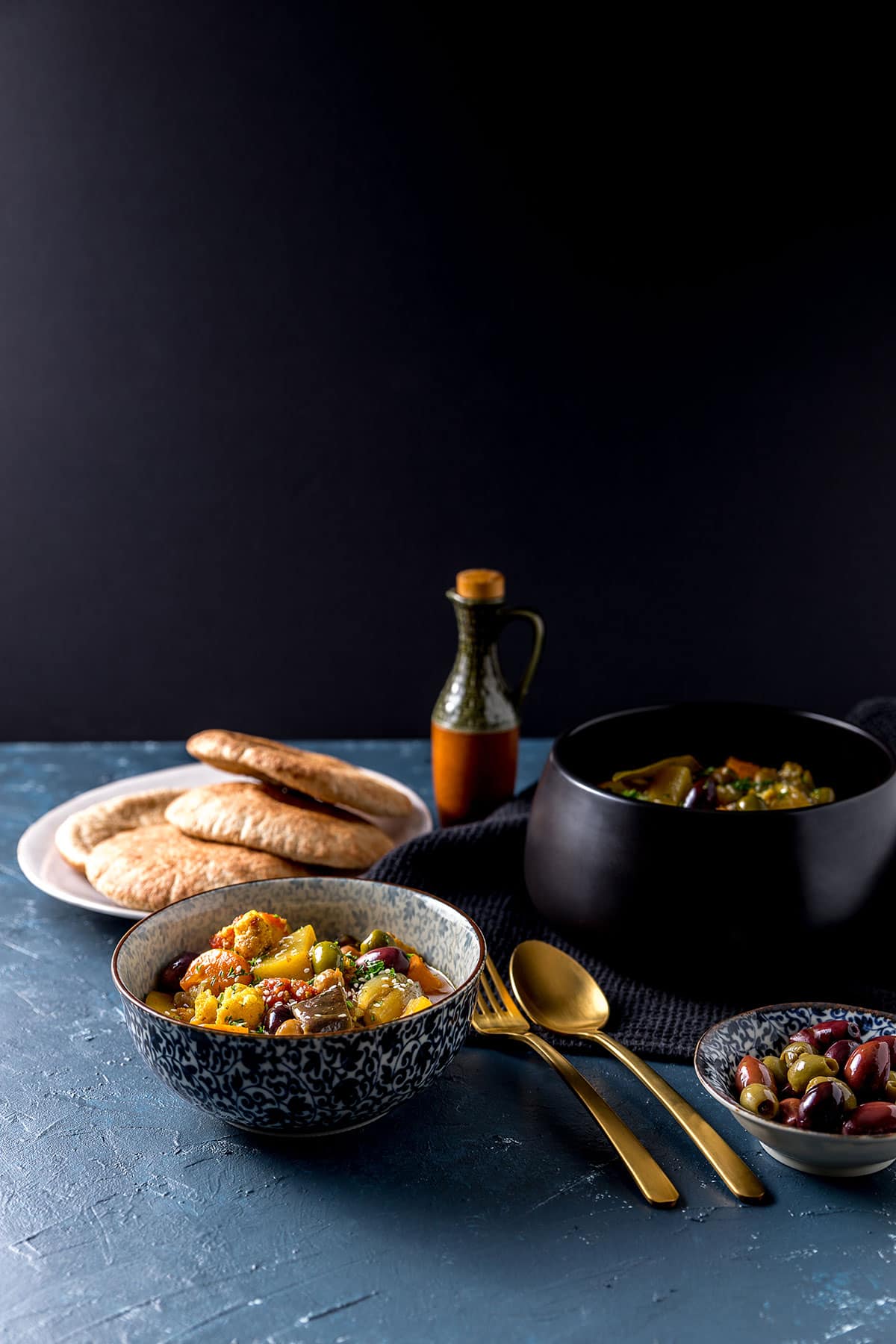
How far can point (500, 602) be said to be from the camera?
182cm

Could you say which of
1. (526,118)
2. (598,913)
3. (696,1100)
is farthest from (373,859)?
(526,118)

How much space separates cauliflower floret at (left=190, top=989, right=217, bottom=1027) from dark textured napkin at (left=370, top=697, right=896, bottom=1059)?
38cm

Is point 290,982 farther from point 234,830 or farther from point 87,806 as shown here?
point 87,806

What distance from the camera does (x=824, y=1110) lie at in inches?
40.0

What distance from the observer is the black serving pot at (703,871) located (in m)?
1.26

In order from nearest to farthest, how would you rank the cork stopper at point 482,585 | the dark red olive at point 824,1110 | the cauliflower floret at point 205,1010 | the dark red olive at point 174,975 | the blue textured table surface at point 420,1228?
the blue textured table surface at point 420,1228 < the dark red olive at point 824,1110 < the cauliflower floret at point 205,1010 < the dark red olive at point 174,975 < the cork stopper at point 482,585

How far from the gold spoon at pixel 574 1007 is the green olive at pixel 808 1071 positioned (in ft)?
0.28

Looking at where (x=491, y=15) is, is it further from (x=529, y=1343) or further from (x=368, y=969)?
(x=529, y=1343)

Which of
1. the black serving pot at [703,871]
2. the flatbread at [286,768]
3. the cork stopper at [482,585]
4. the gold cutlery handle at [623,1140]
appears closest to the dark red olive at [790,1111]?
the gold cutlery handle at [623,1140]

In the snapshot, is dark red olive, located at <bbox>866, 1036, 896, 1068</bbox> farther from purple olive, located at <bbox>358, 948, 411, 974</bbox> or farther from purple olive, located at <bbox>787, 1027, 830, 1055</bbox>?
purple olive, located at <bbox>358, 948, 411, 974</bbox>

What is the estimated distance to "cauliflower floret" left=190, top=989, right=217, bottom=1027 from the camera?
44.1 inches

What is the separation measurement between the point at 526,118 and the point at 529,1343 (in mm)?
2068

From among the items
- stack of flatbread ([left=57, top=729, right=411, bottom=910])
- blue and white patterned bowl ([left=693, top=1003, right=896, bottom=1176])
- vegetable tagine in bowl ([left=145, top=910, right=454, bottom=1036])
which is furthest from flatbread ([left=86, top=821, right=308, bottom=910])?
blue and white patterned bowl ([left=693, top=1003, right=896, bottom=1176])

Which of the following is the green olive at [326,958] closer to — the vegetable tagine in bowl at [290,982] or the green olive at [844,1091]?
the vegetable tagine in bowl at [290,982]
